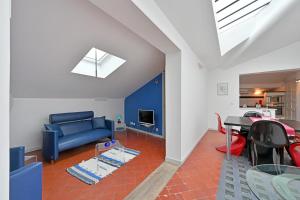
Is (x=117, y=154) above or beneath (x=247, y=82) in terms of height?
beneath

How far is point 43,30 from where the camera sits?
6.44 feet

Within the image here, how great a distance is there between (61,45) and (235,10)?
10.7ft

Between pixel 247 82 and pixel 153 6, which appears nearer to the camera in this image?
pixel 153 6

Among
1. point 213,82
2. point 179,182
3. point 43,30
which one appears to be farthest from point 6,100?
point 213,82

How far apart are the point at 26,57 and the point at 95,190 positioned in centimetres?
242

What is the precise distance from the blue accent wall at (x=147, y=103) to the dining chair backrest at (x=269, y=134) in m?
2.65

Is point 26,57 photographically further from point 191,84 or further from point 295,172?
point 295,172

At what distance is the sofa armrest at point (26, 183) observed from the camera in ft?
2.90

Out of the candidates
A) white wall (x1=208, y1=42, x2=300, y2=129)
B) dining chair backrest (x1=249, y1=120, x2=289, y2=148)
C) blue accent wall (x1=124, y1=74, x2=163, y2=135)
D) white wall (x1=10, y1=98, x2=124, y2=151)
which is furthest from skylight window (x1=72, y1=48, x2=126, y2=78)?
white wall (x1=208, y1=42, x2=300, y2=129)

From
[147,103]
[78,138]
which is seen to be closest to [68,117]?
[78,138]

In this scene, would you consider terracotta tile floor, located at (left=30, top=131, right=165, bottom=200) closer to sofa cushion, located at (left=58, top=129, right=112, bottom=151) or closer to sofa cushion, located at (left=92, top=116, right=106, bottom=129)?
sofa cushion, located at (left=58, top=129, right=112, bottom=151)

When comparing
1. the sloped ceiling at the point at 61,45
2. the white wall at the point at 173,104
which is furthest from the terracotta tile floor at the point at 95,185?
the sloped ceiling at the point at 61,45

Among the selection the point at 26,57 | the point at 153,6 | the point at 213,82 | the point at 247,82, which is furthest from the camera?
the point at 247,82

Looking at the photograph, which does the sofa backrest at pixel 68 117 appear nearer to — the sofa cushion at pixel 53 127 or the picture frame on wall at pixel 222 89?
the sofa cushion at pixel 53 127
